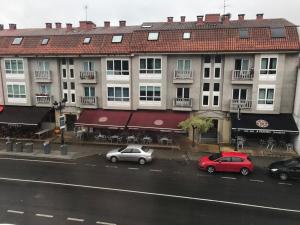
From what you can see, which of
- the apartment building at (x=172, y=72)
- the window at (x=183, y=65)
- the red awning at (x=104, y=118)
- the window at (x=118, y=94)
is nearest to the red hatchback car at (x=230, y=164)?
the apartment building at (x=172, y=72)

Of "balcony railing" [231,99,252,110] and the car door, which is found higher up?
"balcony railing" [231,99,252,110]

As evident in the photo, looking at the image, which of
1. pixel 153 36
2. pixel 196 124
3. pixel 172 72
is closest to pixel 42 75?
pixel 153 36

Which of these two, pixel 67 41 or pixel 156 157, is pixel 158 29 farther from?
pixel 156 157

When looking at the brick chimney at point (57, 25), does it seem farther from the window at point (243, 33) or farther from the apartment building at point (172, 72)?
the window at point (243, 33)

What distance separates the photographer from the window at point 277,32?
25000mm

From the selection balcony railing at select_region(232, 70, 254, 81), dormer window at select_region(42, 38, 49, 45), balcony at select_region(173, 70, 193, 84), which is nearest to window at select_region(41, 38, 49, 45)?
dormer window at select_region(42, 38, 49, 45)

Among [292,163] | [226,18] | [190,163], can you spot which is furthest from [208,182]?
[226,18]

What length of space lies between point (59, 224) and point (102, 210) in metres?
2.37

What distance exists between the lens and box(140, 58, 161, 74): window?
27.0 metres

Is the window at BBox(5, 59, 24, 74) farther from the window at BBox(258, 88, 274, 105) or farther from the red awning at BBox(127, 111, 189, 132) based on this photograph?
the window at BBox(258, 88, 274, 105)

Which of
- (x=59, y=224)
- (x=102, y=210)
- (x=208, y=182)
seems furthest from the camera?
(x=208, y=182)

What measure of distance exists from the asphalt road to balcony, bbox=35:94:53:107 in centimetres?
1034

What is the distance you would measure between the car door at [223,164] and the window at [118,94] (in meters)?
12.9

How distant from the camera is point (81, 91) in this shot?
2962cm
